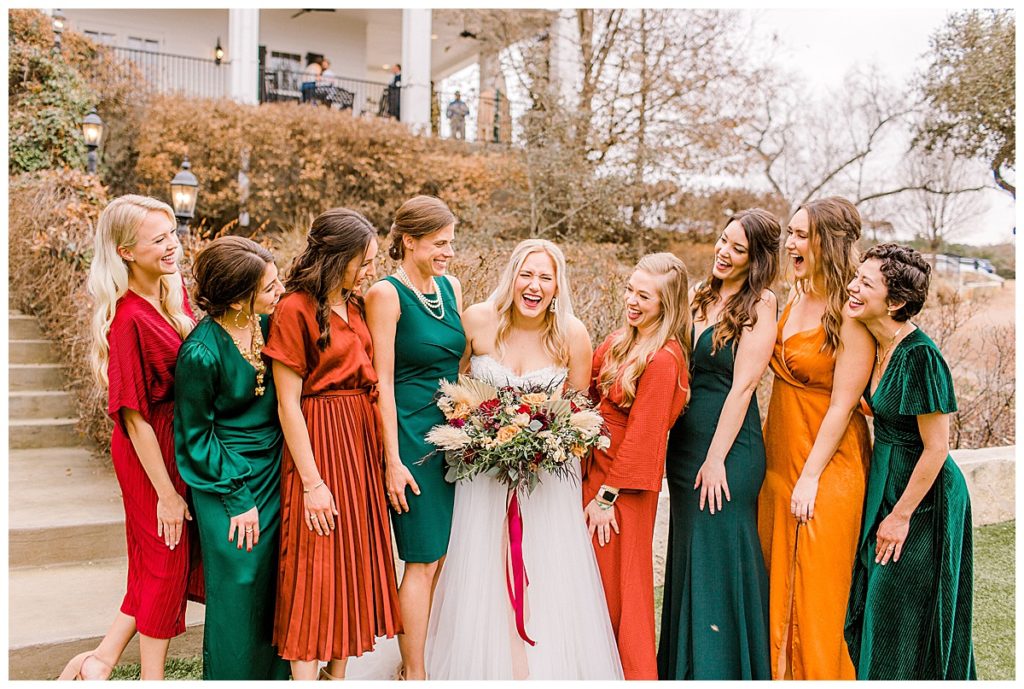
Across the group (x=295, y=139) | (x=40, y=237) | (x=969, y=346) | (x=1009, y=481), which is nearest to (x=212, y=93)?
(x=295, y=139)

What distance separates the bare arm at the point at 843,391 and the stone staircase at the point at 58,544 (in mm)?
3400

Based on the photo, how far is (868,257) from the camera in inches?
141

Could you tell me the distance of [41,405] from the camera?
288 inches

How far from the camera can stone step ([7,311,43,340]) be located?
8.20 meters

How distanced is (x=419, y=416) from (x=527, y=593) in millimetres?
1028

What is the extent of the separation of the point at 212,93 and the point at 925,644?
17401mm

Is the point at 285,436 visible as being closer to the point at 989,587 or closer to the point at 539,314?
the point at 539,314

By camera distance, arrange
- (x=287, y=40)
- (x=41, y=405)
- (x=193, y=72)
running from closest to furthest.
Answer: (x=41, y=405) → (x=193, y=72) → (x=287, y=40)

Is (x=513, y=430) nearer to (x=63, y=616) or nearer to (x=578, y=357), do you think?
(x=578, y=357)

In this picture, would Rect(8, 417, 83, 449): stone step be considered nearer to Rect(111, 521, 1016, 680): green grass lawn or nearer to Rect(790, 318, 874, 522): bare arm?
Rect(111, 521, 1016, 680): green grass lawn

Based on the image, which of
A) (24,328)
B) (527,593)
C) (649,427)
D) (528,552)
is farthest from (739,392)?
(24,328)

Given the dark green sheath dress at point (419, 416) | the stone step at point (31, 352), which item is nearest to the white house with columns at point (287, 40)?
the stone step at point (31, 352)

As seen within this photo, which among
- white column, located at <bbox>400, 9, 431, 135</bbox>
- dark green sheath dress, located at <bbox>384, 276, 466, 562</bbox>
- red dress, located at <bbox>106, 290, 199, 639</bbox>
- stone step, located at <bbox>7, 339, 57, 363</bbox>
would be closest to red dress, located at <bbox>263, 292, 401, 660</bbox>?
dark green sheath dress, located at <bbox>384, 276, 466, 562</bbox>

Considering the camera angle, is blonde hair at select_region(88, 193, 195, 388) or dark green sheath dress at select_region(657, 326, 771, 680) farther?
dark green sheath dress at select_region(657, 326, 771, 680)
